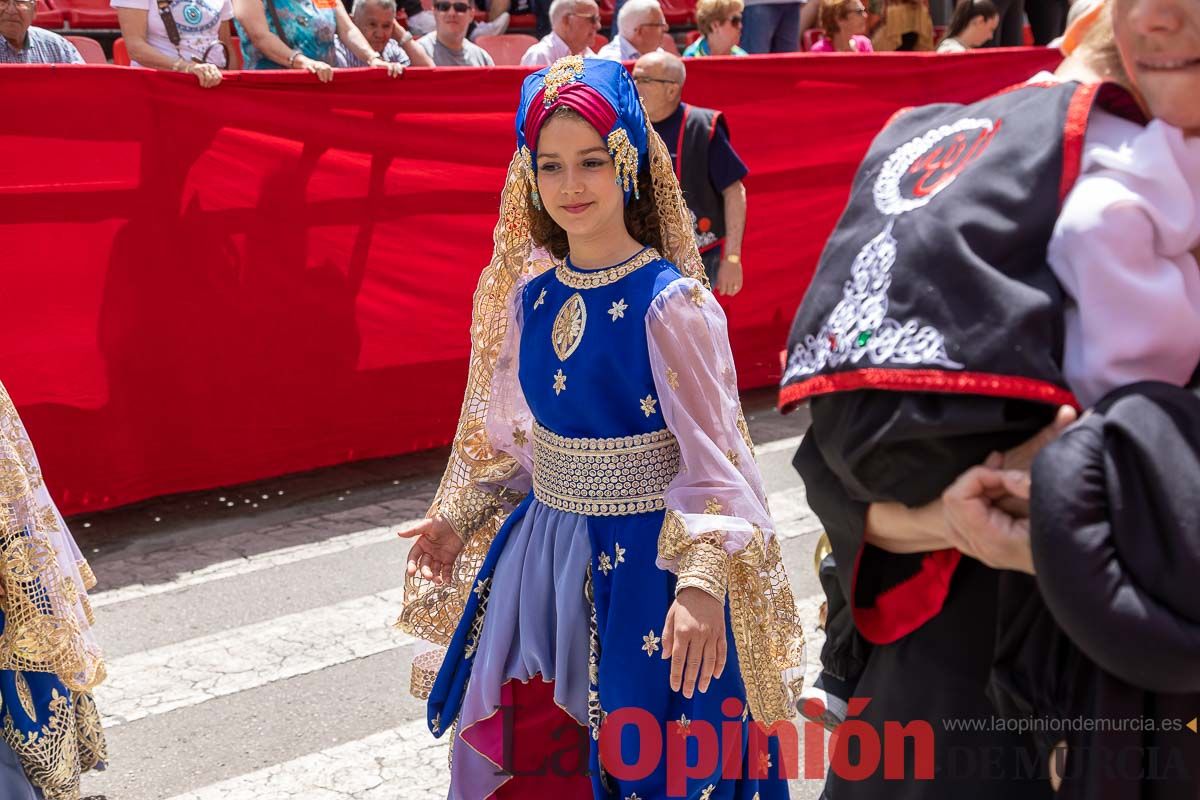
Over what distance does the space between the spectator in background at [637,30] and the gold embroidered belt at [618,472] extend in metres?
5.51

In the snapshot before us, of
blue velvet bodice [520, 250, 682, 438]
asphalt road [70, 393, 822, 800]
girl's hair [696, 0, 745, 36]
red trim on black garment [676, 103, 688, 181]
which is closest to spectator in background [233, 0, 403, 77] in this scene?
red trim on black garment [676, 103, 688, 181]

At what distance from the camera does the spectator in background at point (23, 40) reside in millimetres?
6000

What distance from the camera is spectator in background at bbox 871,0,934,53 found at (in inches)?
442

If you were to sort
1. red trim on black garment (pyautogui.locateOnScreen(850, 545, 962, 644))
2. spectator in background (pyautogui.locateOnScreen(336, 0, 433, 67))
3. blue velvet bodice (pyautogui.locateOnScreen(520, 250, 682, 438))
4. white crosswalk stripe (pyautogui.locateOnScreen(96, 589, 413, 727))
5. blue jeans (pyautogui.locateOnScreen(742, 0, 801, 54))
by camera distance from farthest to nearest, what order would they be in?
blue jeans (pyautogui.locateOnScreen(742, 0, 801, 54)) → spectator in background (pyautogui.locateOnScreen(336, 0, 433, 67)) → white crosswalk stripe (pyautogui.locateOnScreen(96, 589, 413, 727)) → blue velvet bodice (pyautogui.locateOnScreen(520, 250, 682, 438)) → red trim on black garment (pyautogui.locateOnScreen(850, 545, 962, 644))

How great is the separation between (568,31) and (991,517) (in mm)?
7110

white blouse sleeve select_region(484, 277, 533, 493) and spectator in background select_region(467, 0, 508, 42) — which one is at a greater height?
white blouse sleeve select_region(484, 277, 533, 493)

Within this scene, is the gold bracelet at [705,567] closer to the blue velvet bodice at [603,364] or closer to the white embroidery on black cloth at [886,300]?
the blue velvet bodice at [603,364]

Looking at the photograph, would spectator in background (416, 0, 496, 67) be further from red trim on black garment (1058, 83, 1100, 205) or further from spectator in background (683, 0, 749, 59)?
red trim on black garment (1058, 83, 1100, 205)

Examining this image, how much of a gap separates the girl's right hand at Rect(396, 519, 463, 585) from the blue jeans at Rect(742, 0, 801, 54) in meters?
7.69

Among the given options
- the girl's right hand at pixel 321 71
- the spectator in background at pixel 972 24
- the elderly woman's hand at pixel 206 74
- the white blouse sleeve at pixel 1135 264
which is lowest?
the spectator in background at pixel 972 24

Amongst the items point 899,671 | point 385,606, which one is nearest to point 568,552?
point 899,671

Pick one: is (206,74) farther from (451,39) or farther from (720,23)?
(720,23)

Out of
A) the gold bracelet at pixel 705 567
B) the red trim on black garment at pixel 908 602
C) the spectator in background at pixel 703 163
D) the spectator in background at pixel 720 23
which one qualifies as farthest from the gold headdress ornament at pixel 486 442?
the spectator in background at pixel 720 23

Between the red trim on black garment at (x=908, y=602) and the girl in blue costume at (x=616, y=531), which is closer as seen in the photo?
the red trim on black garment at (x=908, y=602)
